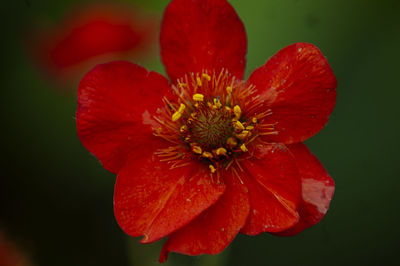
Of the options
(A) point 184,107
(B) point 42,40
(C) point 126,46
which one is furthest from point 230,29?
(B) point 42,40

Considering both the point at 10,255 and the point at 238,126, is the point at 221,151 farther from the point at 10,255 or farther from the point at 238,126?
the point at 10,255

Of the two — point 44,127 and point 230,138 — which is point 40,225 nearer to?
point 44,127

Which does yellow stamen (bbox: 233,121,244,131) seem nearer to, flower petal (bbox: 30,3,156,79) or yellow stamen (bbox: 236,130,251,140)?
yellow stamen (bbox: 236,130,251,140)

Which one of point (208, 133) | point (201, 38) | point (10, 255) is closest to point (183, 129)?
point (208, 133)

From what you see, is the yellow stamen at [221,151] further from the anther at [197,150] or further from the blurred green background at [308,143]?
the blurred green background at [308,143]

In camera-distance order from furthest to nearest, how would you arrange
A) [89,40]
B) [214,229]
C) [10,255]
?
[89,40]
[10,255]
[214,229]

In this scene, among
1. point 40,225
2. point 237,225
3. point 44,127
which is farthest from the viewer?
point 44,127
